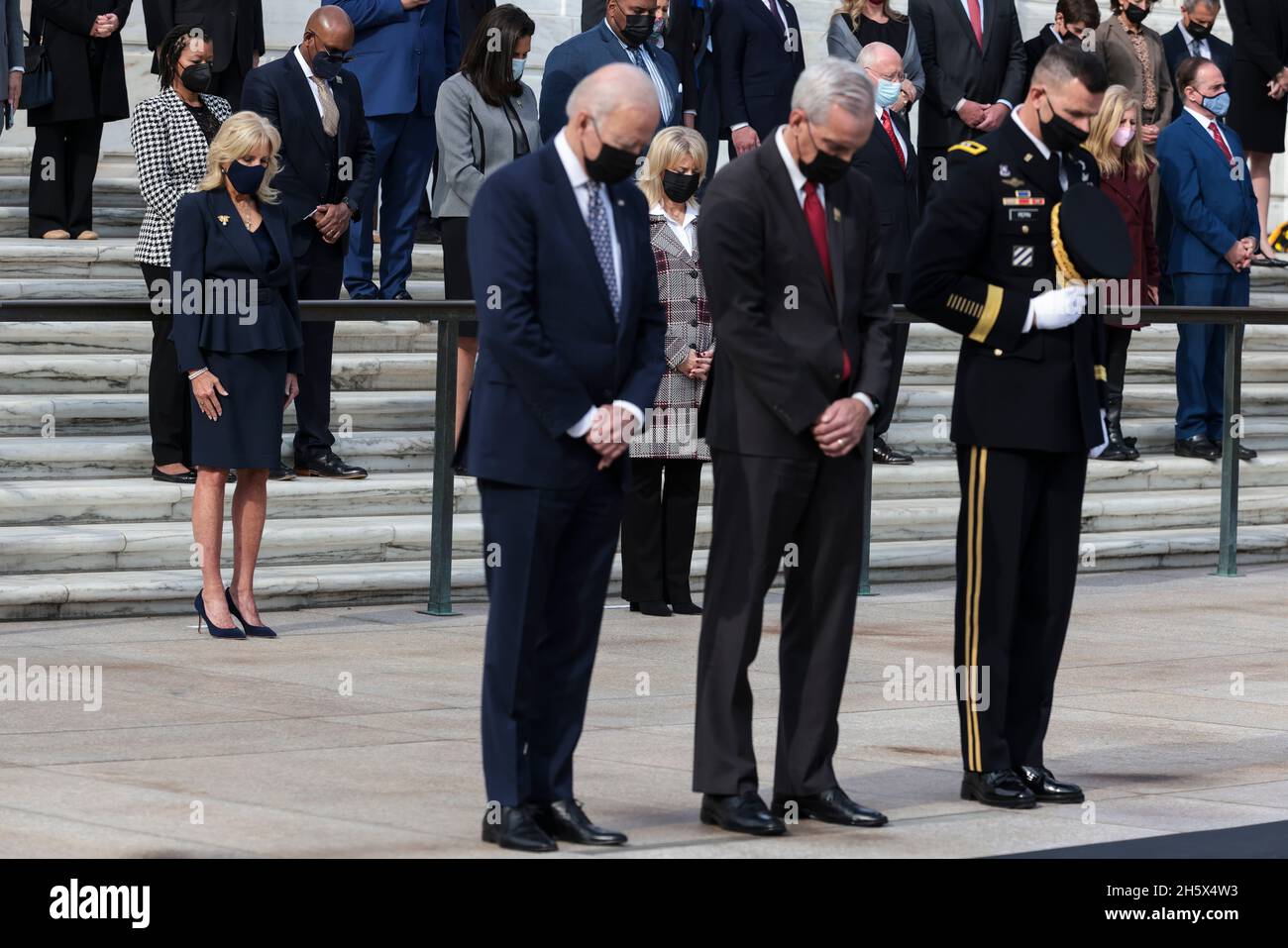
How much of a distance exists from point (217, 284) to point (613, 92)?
3.89m

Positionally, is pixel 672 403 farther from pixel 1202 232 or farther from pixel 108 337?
pixel 1202 232

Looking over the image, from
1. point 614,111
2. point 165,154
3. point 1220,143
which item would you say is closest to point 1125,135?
point 1220,143

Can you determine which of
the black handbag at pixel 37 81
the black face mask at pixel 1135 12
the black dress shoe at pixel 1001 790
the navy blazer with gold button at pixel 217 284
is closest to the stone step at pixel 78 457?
the navy blazer with gold button at pixel 217 284

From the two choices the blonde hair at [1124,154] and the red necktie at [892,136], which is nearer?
the blonde hair at [1124,154]

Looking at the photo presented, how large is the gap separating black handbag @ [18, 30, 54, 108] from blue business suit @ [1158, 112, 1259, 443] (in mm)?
6530

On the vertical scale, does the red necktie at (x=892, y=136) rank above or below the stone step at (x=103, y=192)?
above

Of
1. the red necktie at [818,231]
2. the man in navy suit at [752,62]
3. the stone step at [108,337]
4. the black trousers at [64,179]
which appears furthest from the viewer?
the man in navy suit at [752,62]

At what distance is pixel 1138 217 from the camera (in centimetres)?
1375

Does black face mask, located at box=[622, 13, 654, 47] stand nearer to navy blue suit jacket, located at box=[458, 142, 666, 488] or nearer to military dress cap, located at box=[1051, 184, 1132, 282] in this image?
military dress cap, located at box=[1051, 184, 1132, 282]

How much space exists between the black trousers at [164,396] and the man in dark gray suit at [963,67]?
510 cm

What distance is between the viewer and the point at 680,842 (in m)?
6.48

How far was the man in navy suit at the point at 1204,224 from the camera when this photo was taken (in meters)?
14.4

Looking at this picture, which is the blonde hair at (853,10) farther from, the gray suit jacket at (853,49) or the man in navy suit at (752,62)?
the man in navy suit at (752,62)
